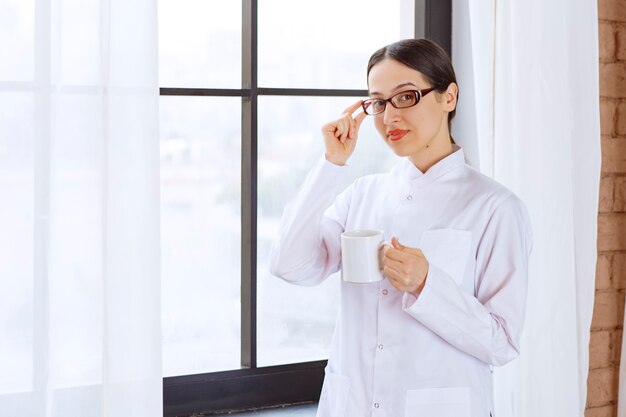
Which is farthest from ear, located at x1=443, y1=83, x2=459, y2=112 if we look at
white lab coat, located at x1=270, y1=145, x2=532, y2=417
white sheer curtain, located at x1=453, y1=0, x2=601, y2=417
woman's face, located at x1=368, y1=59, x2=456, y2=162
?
white sheer curtain, located at x1=453, y1=0, x2=601, y2=417

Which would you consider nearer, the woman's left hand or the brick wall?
the woman's left hand

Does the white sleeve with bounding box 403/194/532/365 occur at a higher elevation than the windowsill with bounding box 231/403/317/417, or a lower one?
higher

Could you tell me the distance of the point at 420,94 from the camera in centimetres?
161

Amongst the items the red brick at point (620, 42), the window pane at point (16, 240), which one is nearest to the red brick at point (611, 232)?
the red brick at point (620, 42)

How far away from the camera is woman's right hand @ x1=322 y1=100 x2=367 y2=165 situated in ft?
5.50

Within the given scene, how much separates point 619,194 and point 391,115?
108cm

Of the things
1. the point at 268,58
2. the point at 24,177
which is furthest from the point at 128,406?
the point at 268,58

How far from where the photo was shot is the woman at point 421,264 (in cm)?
154

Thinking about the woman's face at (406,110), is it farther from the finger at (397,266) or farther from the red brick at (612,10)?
the red brick at (612,10)

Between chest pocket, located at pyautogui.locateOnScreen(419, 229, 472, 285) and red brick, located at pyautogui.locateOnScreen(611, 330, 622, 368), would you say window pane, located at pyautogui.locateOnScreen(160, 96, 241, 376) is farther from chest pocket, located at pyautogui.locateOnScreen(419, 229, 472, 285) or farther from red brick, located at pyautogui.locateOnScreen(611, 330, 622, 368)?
red brick, located at pyautogui.locateOnScreen(611, 330, 622, 368)

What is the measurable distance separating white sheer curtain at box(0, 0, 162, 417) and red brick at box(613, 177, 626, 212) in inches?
52.8

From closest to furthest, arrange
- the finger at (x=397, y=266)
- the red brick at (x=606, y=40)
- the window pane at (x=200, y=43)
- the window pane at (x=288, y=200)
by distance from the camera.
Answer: the finger at (x=397, y=266), the window pane at (x=200, y=43), the window pane at (x=288, y=200), the red brick at (x=606, y=40)

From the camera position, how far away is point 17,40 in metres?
1.65

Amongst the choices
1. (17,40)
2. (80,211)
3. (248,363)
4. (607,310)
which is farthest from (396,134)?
(607,310)
